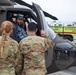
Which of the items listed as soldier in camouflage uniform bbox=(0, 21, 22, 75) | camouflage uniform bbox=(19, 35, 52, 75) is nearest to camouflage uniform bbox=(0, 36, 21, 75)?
soldier in camouflage uniform bbox=(0, 21, 22, 75)

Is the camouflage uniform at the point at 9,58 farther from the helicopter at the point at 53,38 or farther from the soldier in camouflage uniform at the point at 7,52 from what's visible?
the helicopter at the point at 53,38

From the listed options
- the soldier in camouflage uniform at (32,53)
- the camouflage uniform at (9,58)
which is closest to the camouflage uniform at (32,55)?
the soldier in camouflage uniform at (32,53)

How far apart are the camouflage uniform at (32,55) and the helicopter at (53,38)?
1590 mm

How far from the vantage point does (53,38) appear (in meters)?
7.39

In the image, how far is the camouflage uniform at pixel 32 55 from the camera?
15.9 ft

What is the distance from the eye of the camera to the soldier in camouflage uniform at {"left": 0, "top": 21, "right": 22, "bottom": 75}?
14.9ft

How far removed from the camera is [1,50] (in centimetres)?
454

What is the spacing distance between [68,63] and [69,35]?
2195 cm

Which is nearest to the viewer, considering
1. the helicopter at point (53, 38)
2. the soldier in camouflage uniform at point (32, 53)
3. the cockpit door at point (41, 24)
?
the soldier in camouflage uniform at point (32, 53)

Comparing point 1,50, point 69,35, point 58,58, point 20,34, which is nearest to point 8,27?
point 1,50

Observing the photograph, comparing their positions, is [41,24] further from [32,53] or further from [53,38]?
[32,53]

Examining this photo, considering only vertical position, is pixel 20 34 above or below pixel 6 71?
above

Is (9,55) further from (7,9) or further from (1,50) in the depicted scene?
(7,9)

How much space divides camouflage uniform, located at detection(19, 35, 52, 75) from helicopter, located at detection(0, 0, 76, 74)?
5.22 feet
